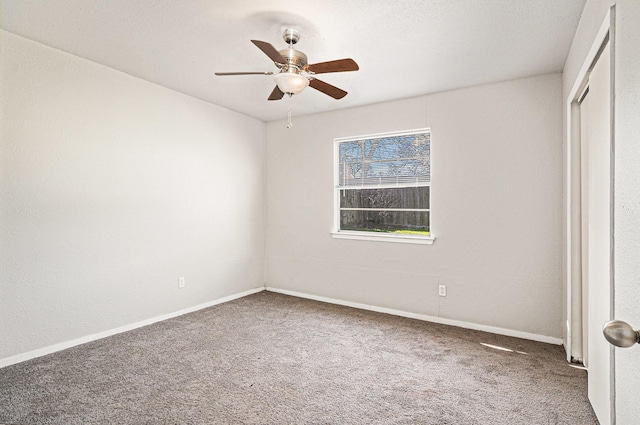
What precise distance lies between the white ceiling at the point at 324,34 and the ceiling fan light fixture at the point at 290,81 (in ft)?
1.22

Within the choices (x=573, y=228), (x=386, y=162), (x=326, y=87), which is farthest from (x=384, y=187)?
(x=573, y=228)

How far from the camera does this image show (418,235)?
3916mm

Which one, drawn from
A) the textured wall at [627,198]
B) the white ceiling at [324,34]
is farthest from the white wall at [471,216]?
the textured wall at [627,198]

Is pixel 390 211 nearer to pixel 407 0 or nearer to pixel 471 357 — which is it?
pixel 471 357

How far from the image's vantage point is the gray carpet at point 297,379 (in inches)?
79.7

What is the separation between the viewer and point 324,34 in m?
2.53

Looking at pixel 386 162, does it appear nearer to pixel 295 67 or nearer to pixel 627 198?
pixel 295 67

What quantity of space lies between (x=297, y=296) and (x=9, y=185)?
3280mm

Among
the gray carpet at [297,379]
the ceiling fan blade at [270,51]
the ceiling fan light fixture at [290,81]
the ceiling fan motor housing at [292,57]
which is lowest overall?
the gray carpet at [297,379]

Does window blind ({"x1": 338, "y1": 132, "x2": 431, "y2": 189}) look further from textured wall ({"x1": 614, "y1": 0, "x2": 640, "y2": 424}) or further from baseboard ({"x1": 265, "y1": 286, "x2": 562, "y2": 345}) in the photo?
textured wall ({"x1": 614, "y1": 0, "x2": 640, "y2": 424})

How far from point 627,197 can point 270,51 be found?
198 cm

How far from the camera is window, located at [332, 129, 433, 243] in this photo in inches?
154

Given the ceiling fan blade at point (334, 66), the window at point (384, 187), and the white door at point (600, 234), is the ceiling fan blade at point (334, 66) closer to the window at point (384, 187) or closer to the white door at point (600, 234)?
the white door at point (600, 234)

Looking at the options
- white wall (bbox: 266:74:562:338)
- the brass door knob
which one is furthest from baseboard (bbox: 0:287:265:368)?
the brass door knob
